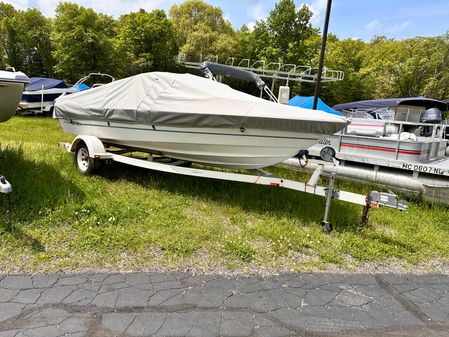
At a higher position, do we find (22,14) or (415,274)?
(22,14)

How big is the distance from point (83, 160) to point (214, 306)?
428 cm

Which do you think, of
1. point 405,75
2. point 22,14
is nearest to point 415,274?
point 405,75

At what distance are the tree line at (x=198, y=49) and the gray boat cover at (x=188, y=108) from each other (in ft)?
60.2

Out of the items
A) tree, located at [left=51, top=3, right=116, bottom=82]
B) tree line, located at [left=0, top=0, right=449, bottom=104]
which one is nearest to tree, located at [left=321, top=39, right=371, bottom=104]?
tree line, located at [left=0, top=0, right=449, bottom=104]

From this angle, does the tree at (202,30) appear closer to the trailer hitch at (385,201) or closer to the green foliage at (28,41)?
the green foliage at (28,41)

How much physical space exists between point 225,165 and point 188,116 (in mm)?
983

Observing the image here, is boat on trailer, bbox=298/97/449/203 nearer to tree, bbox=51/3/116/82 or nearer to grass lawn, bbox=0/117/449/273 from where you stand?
grass lawn, bbox=0/117/449/273

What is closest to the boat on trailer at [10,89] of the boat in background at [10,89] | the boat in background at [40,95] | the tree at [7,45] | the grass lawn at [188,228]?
the boat in background at [10,89]

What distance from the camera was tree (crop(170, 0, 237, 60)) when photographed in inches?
1292

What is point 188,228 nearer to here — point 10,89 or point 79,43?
point 10,89

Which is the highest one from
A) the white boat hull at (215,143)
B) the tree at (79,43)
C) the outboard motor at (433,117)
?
the tree at (79,43)

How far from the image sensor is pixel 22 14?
27.6 m

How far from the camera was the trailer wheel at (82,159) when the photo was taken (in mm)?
6033

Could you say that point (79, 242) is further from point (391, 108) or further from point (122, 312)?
Answer: point (391, 108)
